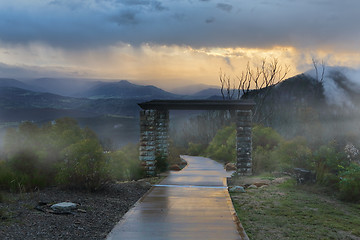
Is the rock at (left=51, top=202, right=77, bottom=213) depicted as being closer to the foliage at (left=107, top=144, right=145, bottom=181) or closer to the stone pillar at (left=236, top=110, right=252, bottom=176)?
the foliage at (left=107, top=144, right=145, bottom=181)

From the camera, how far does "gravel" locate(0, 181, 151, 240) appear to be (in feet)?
22.7

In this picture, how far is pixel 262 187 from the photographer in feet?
43.5

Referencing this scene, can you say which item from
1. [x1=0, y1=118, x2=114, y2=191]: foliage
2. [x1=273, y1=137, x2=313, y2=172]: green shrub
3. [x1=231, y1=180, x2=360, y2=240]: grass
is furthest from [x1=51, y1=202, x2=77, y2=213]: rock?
[x1=273, y1=137, x2=313, y2=172]: green shrub

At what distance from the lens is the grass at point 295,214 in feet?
25.1

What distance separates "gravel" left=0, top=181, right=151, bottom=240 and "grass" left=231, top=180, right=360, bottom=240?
335 centimetres

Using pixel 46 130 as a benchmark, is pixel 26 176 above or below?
below

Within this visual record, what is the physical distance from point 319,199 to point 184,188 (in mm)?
4648

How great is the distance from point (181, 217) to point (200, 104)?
8.57m

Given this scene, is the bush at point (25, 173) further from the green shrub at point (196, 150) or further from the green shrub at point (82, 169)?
the green shrub at point (196, 150)

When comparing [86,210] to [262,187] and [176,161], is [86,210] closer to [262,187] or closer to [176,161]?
[262,187]

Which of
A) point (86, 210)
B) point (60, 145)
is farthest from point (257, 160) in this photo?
point (86, 210)

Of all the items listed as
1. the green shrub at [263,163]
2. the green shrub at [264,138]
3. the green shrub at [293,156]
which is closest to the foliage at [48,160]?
the green shrub at [293,156]

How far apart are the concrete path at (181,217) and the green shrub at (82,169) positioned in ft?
5.67

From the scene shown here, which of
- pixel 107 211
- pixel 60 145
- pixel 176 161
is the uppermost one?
pixel 60 145
